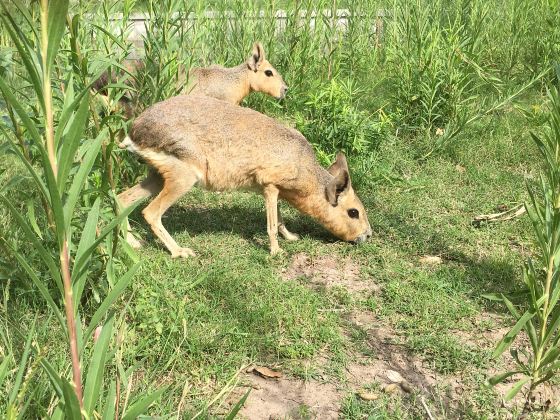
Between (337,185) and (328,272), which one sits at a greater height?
(337,185)

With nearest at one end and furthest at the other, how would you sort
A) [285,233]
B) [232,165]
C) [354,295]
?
[354,295], [232,165], [285,233]

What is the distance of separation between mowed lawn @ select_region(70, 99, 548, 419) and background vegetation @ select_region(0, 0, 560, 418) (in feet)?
0.06

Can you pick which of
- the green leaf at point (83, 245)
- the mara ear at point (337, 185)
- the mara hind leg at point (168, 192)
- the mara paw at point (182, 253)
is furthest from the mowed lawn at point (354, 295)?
the green leaf at point (83, 245)

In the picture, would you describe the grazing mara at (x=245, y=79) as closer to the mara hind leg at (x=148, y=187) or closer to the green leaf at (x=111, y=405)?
the mara hind leg at (x=148, y=187)

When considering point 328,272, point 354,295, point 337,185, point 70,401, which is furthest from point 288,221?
point 70,401

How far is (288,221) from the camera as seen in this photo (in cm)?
696

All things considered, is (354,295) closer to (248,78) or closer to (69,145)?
(69,145)

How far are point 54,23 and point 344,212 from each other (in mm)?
4870

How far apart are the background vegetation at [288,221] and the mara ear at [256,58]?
36 cm

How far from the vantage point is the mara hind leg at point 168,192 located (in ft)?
19.8

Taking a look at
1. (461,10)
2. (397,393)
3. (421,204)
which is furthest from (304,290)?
(461,10)

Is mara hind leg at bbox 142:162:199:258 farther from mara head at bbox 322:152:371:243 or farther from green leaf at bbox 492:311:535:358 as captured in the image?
green leaf at bbox 492:311:535:358

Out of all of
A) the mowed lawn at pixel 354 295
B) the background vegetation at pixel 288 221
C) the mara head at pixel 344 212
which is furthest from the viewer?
the mara head at pixel 344 212

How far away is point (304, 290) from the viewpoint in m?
5.23
